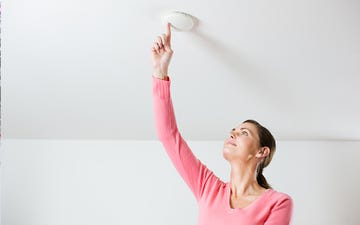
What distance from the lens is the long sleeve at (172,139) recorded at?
1517 millimetres

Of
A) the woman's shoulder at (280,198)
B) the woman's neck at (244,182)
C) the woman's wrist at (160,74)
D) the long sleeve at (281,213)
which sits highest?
the woman's wrist at (160,74)

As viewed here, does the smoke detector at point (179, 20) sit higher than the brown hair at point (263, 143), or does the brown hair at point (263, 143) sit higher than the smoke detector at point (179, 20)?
the smoke detector at point (179, 20)

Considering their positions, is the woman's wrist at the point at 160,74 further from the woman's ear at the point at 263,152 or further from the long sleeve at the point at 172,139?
the woman's ear at the point at 263,152

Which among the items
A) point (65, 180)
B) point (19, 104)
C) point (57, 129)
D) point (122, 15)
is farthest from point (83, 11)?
point (65, 180)

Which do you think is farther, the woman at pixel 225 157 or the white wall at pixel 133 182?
the white wall at pixel 133 182

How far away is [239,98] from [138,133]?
2.67ft

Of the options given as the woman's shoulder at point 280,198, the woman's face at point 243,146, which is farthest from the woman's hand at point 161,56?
the woman's shoulder at point 280,198

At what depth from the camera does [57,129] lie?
2.80m

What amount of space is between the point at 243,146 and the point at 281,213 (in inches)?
10.5

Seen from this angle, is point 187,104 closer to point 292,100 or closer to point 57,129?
point 292,100

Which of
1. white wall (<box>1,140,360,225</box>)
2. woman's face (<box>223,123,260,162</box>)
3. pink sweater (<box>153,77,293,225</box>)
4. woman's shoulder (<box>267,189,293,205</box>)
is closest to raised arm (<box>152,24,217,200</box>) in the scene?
pink sweater (<box>153,77,293,225</box>)

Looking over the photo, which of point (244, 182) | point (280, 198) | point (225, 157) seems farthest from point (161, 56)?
point (280, 198)

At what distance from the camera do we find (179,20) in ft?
5.19

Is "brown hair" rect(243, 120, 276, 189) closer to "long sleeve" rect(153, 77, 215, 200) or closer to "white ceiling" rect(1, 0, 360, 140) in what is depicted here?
"long sleeve" rect(153, 77, 215, 200)
